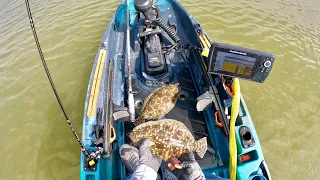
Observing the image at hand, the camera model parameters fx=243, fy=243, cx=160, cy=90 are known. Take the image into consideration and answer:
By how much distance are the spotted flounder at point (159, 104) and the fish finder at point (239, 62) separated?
3.84 feet

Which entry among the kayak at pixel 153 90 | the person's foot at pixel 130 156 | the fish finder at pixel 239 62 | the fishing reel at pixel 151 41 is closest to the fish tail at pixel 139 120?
the kayak at pixel 153 90

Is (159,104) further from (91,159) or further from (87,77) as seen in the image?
(87,77)

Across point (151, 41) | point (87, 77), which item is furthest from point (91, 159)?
point (87, 77)

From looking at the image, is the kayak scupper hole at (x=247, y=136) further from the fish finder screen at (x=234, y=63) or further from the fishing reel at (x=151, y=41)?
the fishing reel at (x=151, y=41)

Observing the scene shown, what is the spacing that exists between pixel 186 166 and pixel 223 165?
3.03 feet

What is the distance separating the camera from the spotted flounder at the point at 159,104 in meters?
4.20

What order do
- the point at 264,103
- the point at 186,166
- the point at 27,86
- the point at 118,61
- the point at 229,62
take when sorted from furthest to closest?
the point at 27,86 → the point at 118,61 → the point at 264,103 → the point at 229,62 → the point at 186,166

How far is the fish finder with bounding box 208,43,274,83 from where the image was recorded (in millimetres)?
3168

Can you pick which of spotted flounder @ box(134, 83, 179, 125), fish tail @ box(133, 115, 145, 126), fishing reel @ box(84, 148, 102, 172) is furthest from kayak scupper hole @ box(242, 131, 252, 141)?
fishing reel @ box(84, 148, 102, 172)

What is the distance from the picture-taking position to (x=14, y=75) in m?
6.71

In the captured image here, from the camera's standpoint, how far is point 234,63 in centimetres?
334

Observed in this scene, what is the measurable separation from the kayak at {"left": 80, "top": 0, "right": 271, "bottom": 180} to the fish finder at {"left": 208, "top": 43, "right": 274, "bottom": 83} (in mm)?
626

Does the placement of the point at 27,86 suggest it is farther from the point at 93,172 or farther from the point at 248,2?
the point at 248,2

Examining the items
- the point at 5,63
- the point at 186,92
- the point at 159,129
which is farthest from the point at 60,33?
the point at 159,129
